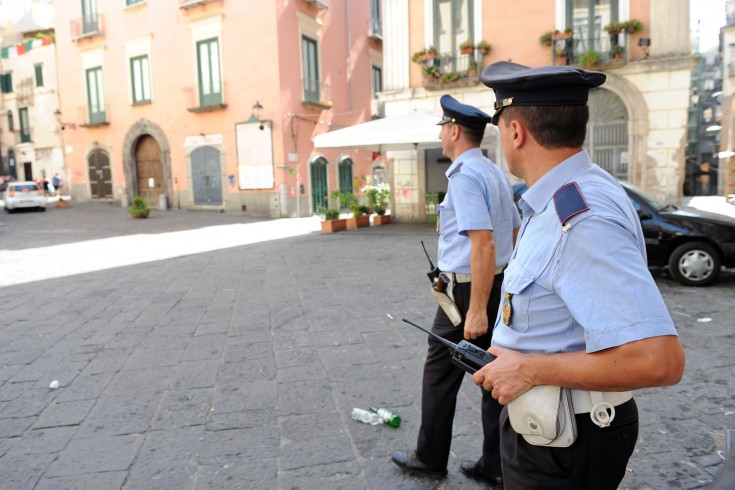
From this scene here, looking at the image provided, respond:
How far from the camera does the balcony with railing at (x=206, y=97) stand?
20.8 meters

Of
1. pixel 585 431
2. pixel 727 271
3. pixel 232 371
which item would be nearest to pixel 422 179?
pixel 727 271

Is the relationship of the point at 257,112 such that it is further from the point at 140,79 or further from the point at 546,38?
the point at 546,38

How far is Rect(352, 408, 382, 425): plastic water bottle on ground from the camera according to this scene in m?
3.28

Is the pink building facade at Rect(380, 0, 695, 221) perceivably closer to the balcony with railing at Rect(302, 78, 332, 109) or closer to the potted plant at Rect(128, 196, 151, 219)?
the balcony with railing at Rect(302, 78, 332, 109)

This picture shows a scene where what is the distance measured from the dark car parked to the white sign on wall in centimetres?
1468

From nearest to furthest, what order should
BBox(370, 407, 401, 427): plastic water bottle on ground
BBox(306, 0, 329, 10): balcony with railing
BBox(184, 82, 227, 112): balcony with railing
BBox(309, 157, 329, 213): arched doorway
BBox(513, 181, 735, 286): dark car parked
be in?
BBox(370, 407, 401, 427): plastic water bottle on ground < BBox(513, 181, 735, 286): dark car parked < BBox(184, 82, 227, 112): balcony with railing < BBox(306, 0, 329, 10): balcony with railing < BBox(309, 157, 329, 213): arched doorway

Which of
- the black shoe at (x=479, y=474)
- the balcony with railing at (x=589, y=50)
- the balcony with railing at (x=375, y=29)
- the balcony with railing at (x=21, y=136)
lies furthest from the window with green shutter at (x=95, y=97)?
the black shoe at (x=479, y=474)

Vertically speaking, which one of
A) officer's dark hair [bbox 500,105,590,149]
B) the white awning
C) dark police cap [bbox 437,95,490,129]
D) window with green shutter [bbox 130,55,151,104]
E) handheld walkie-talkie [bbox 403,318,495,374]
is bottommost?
handheld walkie-talkie [bbox 403,318,495,374]

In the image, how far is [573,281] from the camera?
122 centimetres

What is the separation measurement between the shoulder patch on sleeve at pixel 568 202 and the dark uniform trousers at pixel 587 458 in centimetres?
49

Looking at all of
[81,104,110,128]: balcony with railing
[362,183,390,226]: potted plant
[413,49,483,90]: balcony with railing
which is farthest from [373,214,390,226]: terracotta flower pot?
[81,104,110,128]: balcony with railing

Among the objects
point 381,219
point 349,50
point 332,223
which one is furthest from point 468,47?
point 349,50

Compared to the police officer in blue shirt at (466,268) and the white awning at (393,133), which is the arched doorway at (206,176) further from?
the police officer in blue shirt at (466,268)

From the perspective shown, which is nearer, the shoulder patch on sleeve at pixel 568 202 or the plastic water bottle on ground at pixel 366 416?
the shoulder patch on sleeve at pixel 568 202
